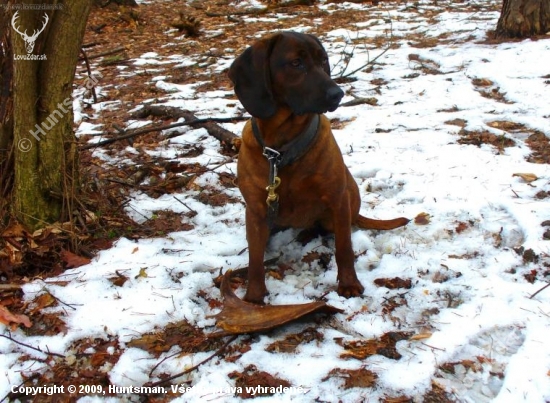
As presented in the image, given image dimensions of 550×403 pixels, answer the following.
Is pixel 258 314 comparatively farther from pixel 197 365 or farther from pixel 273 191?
pixel 273 191

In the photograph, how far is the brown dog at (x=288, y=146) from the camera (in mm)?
2795

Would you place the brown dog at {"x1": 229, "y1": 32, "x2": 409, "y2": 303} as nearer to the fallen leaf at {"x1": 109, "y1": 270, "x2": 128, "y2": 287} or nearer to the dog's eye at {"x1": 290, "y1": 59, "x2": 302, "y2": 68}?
the dog's eye at {"x1": 290, "y1": 59, "x2": 302, "y2": 68}

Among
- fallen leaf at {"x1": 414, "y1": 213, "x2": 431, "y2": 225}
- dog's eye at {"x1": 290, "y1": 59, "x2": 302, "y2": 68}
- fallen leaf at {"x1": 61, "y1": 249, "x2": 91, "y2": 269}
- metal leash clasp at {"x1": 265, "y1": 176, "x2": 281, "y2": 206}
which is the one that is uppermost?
dog's eye at {"x1": 290, "y1": 59, "x2": 302, "y2": 68}

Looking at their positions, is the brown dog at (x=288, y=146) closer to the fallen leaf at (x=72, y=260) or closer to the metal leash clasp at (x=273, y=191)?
the metal leash clasp at (x=273, y=191)

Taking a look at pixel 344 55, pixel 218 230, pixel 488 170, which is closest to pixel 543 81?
pixel 488 170

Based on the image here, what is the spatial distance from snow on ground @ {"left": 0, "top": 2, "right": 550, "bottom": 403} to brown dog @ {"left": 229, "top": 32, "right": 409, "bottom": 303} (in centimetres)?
35

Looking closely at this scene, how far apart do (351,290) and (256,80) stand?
53.4 inches

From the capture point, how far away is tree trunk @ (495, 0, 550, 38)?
756 cm

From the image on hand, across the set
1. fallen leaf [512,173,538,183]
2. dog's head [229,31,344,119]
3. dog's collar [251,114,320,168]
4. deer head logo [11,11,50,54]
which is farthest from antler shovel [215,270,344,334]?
fallen leaf [512,173,538,183]

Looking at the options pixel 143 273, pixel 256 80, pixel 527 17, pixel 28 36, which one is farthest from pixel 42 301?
pixel 527 17

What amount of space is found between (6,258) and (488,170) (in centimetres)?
372

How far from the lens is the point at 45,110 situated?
324cm

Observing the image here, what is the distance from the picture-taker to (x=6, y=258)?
10.5 feet

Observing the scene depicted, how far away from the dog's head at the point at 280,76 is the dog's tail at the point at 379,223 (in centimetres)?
111
